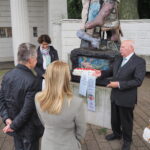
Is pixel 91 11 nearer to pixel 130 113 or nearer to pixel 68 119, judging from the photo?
pixel 130 113

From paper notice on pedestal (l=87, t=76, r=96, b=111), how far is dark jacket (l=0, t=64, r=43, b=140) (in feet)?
5.36

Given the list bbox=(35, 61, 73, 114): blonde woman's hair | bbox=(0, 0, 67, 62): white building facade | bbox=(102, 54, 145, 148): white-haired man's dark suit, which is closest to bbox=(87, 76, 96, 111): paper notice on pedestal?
bbox=(102, 54, 145, 148): white-haired man's dark suit

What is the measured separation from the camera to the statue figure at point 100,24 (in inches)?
163

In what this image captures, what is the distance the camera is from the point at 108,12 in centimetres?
411

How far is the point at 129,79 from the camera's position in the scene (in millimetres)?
3035

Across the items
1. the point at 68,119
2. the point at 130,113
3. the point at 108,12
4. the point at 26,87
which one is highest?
the point at 108,12

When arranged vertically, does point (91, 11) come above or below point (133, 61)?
above

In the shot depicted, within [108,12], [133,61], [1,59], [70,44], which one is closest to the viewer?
[133,61]

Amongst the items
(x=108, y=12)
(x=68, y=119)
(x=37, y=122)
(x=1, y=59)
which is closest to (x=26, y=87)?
(x=37, y=122)

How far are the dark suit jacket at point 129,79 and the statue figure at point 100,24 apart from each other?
1.29 metres

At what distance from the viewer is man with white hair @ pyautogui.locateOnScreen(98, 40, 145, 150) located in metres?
2.96

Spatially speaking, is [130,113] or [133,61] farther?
[130,113]

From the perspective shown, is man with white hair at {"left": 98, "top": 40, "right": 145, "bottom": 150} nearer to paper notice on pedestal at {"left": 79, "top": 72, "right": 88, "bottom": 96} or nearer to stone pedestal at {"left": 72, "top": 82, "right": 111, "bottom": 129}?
stone pedestal at {"left": 72, "top": 82, "right": 111, "bottom": 129}

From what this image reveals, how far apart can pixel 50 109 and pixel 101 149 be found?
199 centimetres
